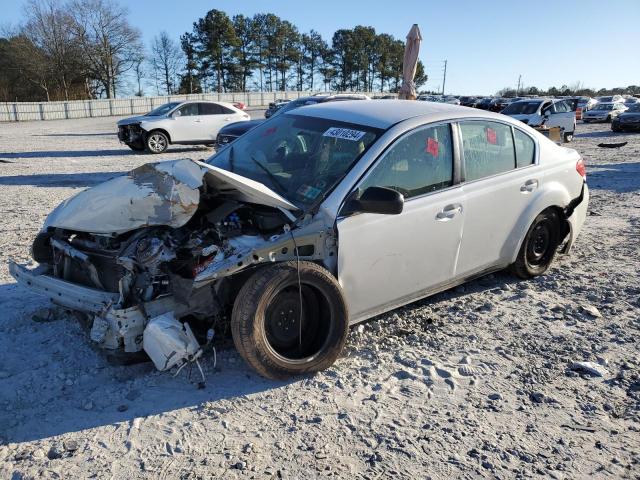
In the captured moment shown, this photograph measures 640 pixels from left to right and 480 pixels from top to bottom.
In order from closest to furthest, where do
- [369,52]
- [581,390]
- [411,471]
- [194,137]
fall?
[411,471] < [581,390] < [194,137] < [369,52]

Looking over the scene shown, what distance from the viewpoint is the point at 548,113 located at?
20016 mm

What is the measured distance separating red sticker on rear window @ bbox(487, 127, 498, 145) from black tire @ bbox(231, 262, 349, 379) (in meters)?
2.09

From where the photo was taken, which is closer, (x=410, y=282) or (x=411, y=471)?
(x=411, y=471)

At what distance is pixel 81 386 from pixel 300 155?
7.29ft

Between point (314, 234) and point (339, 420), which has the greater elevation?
point (314, 234)

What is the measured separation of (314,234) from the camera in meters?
3.35

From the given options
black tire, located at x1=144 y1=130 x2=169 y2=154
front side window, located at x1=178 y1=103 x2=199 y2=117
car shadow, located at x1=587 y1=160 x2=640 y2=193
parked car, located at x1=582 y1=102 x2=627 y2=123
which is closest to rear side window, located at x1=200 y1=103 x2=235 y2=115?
front side window, located at x1=178 y1=103 x2=199 y2=117

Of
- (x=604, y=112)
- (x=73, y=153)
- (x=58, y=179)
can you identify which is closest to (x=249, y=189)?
(x=58, y=179)

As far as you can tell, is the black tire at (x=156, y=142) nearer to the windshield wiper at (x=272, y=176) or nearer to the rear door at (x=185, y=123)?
the rear door at (x=185, y=123)

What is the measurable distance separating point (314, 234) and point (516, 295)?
242 centimetres

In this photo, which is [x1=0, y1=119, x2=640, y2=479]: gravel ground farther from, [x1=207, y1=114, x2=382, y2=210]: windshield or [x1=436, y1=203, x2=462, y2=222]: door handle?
[x1=207, y1=114, x2=382, y2=210]: windshield

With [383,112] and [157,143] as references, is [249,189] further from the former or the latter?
[157,143]

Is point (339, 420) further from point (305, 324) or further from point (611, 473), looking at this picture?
point (611, 473)

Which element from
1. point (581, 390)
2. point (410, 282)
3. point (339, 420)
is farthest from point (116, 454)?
point (581, 390)
